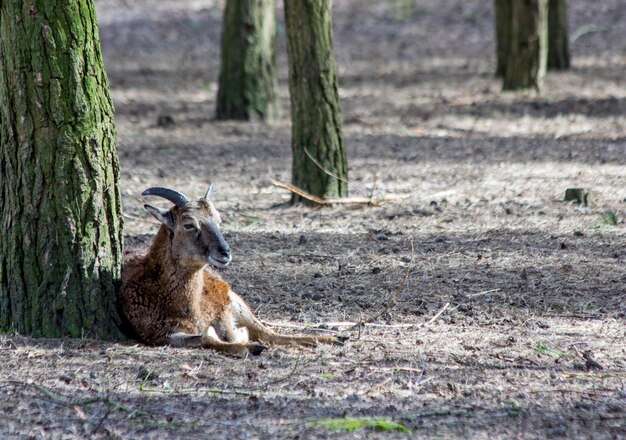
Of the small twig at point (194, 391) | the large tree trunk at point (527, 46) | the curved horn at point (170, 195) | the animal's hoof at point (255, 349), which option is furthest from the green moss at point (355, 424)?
the large tree trunk at point (527, 46)

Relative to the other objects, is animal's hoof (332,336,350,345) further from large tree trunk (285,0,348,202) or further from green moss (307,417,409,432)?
large tree trunk (285,0,348,202)

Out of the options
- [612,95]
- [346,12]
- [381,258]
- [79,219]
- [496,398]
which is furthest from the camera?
[346,12]

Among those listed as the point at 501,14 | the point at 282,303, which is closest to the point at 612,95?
→ the point at 501,14

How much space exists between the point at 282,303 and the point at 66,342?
180 cm

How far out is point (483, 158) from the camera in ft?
41.2

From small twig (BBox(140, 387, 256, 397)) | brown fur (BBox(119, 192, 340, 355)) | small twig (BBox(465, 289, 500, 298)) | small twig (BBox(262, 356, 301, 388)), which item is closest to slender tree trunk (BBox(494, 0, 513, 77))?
small twig (BBox(465, 289, 500, 298))

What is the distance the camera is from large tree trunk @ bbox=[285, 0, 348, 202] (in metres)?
9.84

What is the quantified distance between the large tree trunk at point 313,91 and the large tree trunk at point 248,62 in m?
4.54

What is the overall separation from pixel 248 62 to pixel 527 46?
14.3 feet

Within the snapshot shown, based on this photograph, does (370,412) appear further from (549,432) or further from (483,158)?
(483,158)

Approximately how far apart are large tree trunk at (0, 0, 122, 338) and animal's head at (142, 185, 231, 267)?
1.18 ft

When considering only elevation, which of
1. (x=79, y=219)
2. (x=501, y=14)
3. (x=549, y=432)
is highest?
(x=501, y=14)

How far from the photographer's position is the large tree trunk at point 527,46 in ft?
50.4

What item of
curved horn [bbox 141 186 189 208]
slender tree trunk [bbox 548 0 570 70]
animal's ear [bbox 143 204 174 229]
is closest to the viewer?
curved horn [bbox 141 186 189 208]
